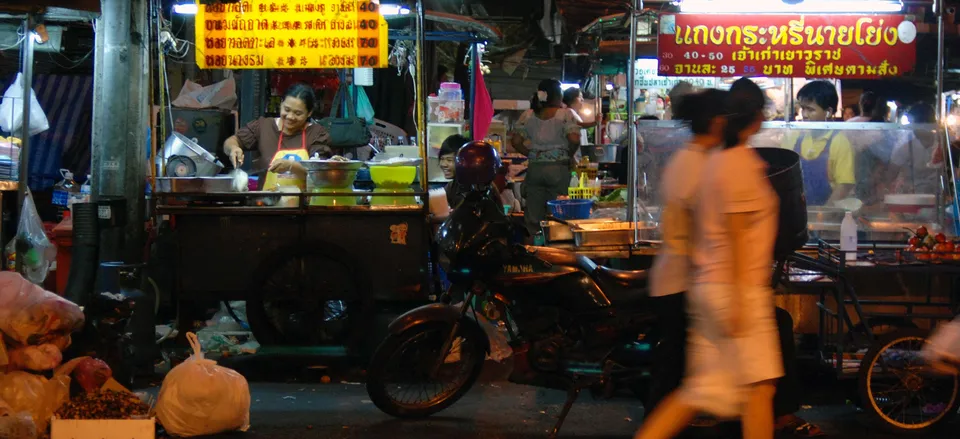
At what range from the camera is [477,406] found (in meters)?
6.48

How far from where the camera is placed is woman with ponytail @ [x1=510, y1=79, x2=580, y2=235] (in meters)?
9.74

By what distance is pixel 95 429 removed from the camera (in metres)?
5.20

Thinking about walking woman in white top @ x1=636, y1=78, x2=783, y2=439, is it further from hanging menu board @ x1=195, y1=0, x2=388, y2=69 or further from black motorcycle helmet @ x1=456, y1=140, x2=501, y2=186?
hanging menu board @ x1=195, y1=0, x2=388, y2=69

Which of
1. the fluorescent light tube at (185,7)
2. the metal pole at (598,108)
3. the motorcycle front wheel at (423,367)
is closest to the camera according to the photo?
the motorcycle front wheel at (423,367)

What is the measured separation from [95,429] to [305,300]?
2.37 m

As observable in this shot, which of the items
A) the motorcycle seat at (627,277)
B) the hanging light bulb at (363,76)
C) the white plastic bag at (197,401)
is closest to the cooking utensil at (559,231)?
the motorcycle seat at (627,277)

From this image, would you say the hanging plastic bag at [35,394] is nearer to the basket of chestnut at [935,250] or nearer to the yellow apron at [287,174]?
the yellow apron at [287,174]

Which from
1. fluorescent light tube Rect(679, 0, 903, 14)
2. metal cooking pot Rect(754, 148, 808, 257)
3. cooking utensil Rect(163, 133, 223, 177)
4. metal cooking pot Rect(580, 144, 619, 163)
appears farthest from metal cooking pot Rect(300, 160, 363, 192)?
metal cooking pot Rect(580, 144, 619, 163)

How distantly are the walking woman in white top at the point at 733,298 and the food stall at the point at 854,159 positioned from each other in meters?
2.33

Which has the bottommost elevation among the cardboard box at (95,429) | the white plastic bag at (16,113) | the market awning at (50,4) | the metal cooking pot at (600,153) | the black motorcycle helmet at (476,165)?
the cardboard box at (95,429)

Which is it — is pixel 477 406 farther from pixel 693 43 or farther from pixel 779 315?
pixel 693 43

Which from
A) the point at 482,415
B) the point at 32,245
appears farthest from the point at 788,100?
the point at 32,245

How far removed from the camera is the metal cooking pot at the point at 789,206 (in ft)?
18.6

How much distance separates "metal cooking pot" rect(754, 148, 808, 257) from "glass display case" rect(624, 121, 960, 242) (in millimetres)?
1607
